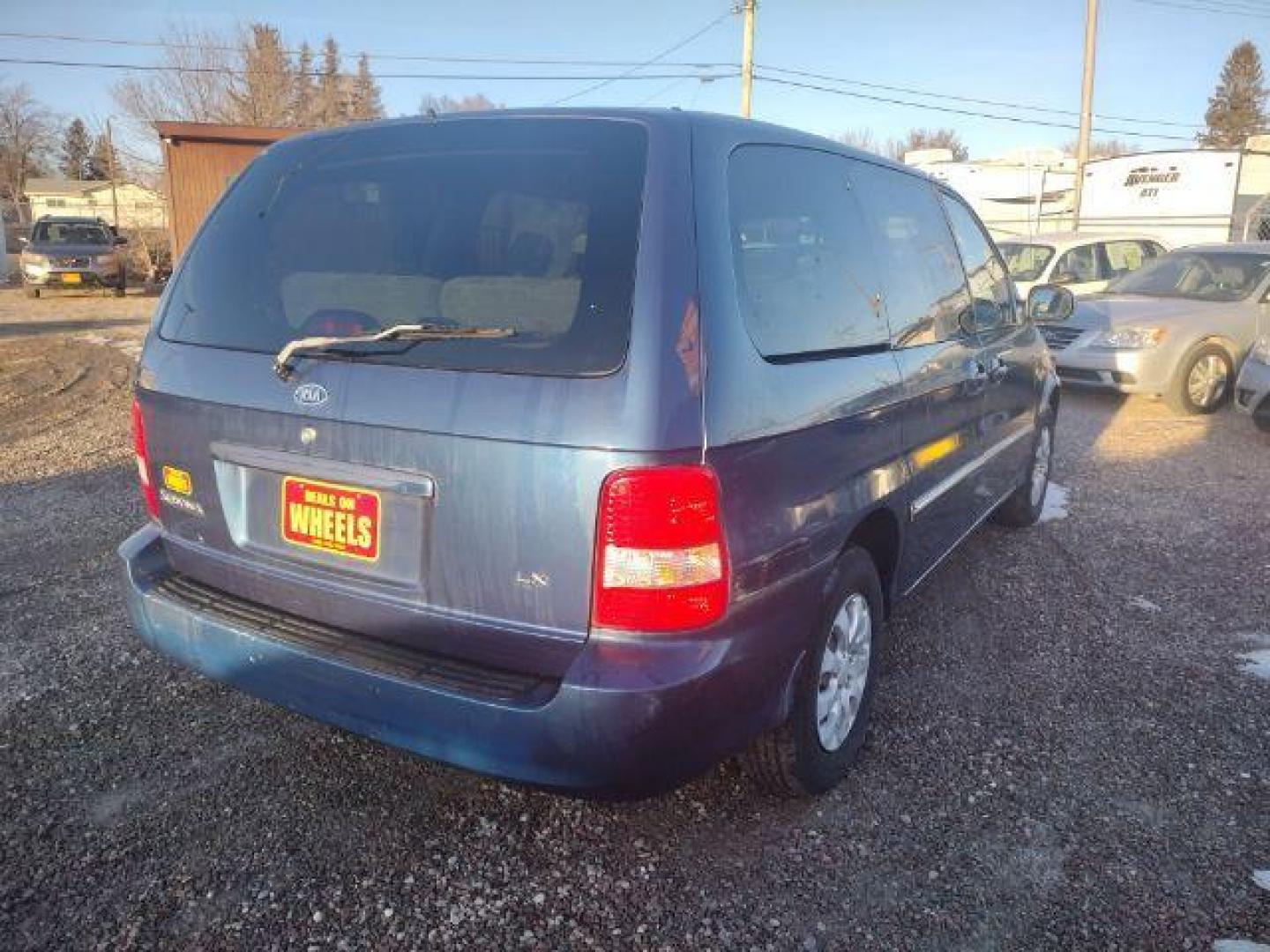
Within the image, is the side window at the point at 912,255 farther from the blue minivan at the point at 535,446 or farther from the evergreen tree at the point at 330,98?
the evergreen tree at the point at 330,98

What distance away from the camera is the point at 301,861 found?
2.36 m

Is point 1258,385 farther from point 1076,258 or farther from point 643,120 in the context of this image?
point 643,120

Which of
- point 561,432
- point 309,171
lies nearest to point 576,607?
point 561,432

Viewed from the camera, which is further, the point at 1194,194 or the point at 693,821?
the point at 1194,194

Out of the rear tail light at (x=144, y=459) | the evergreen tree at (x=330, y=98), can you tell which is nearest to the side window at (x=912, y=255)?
the rear tail light at (x=144, y=459)

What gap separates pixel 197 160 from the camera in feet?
61.3

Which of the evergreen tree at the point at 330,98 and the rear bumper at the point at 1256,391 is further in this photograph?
the evergreen tree at the point at 330,98

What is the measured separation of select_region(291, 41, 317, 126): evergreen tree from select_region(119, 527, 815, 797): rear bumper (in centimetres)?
4048

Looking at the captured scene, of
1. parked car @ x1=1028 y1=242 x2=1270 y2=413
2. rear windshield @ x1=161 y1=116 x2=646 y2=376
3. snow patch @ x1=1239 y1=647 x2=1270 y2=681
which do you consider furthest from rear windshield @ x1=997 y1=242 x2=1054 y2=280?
rear windshield @ x1=161 y1=116 x2=646 y2=376

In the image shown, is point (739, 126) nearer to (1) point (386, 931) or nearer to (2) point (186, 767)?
(1) point (386, 931)

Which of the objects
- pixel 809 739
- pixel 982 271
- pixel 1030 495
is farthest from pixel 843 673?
pixel 1030 495

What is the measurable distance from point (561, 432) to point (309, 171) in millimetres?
1275

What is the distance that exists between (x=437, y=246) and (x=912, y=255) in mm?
1780

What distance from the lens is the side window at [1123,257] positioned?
12.0 m
